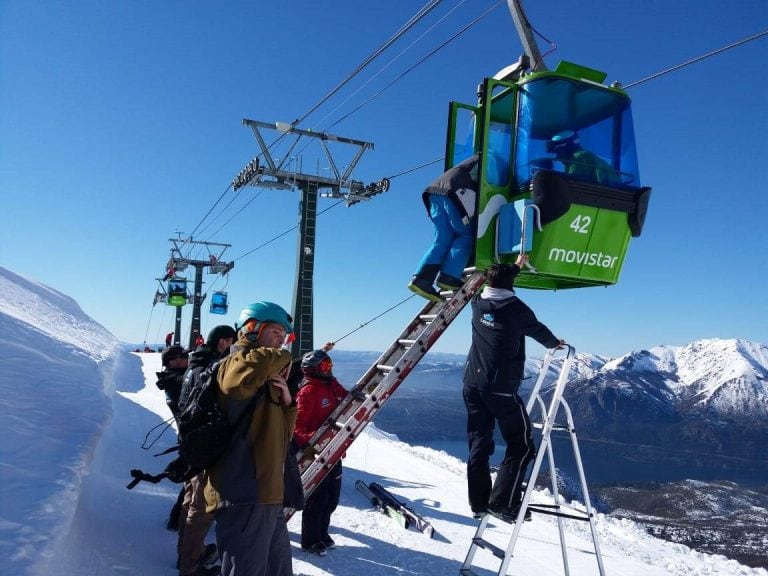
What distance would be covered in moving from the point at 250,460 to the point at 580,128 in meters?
4.14

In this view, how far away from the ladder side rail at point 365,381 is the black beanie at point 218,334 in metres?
1.49

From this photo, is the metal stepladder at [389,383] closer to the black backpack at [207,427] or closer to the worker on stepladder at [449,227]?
the worker on stepladder at [449,227]

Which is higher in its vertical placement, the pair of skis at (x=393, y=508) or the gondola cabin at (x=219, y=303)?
the gondola cabin at (x=219, y=303)

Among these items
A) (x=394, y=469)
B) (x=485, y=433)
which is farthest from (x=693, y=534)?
(x=485, y=433)

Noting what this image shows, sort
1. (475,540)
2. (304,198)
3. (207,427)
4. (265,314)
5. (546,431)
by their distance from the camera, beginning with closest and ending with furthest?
(207,427)
(265,314)
(546,431)
(475,540)
(304,198)

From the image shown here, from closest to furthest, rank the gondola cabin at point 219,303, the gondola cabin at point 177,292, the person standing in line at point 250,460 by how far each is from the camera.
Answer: the person standing in line at point 250,460, the gondola cabin at point 219,303, the gondola cabin at point 177,292

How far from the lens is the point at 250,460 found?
2.93 metres

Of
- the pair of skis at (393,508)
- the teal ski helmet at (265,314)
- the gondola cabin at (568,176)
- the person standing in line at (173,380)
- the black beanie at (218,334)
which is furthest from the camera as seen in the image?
the pair of skis at (393,508)

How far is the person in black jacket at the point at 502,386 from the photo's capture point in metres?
3.91

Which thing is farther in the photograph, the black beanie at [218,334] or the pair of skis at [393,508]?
the pair of skis at [393,508]

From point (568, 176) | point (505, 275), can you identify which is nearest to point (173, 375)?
point (505, 275)

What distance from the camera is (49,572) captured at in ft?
11.1

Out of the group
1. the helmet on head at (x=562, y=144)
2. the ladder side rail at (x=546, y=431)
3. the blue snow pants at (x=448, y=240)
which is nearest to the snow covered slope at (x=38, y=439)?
the ladder side rail at (x=546, y=431)

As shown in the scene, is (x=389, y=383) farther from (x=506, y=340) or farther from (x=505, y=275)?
(x=505, y=275)
